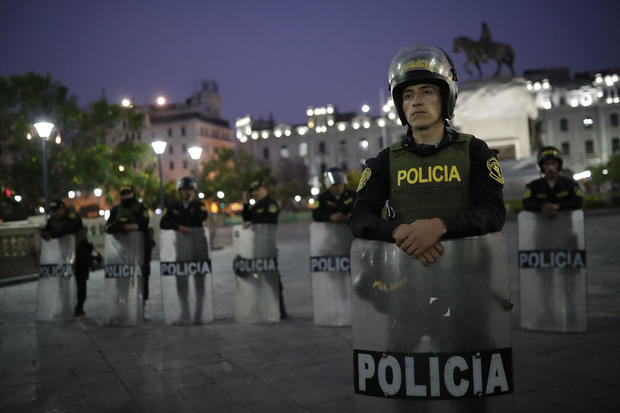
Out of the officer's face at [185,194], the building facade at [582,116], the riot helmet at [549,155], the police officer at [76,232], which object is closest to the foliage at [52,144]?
the police officer at [76,232]

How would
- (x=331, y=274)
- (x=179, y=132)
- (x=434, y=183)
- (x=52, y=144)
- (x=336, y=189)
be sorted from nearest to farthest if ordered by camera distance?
(x=434, y=183)
(x=331, y=274)
(x=336, y=189)
(x=52, y=144)
(x=179, y=132)

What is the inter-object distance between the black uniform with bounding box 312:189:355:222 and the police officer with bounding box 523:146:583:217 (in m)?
2.53

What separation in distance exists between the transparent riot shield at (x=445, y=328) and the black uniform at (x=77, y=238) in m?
8.45

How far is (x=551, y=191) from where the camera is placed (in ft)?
23.0

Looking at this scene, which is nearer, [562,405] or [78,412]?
[562,405]

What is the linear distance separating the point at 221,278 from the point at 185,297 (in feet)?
19.6

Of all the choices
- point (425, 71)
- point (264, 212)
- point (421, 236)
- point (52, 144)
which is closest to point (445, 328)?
point (421, 236)

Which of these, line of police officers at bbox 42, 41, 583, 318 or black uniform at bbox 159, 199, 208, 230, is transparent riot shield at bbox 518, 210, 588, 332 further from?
black uniform at bbox 159, 199, 208, 230

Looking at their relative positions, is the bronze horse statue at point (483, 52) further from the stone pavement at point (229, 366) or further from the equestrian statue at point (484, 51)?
the stone pavement at point (229, 366)

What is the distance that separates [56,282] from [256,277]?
357 centimetres

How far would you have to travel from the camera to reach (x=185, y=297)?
8.72m

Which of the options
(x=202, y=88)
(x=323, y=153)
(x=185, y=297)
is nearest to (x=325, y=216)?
(x=185, y=297)

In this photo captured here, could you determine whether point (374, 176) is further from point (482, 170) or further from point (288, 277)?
point (288, 277)

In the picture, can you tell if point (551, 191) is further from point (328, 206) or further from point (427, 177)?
point (427, 177)
